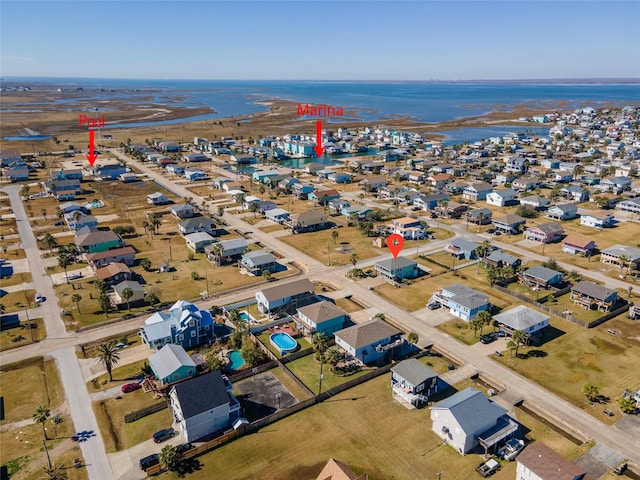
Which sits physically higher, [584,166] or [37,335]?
[584,166]

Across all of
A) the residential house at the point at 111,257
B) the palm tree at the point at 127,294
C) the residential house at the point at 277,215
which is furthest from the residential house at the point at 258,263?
the residential house at the point at 277,215

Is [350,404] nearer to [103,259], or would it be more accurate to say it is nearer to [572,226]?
[103,259]

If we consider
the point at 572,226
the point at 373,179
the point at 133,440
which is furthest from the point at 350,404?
the point at 373,179

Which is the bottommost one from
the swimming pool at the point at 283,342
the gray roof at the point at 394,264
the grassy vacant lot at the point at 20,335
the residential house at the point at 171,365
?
the swimming pool at the point at 283,342

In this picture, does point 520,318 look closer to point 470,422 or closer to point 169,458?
point 470,422

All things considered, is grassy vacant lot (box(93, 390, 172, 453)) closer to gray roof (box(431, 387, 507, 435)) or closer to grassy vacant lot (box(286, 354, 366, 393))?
grassy vacant lot (box(286, 354, 366, 393))

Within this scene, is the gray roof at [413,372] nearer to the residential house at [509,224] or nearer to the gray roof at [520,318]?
the gray roof at [520,318]
